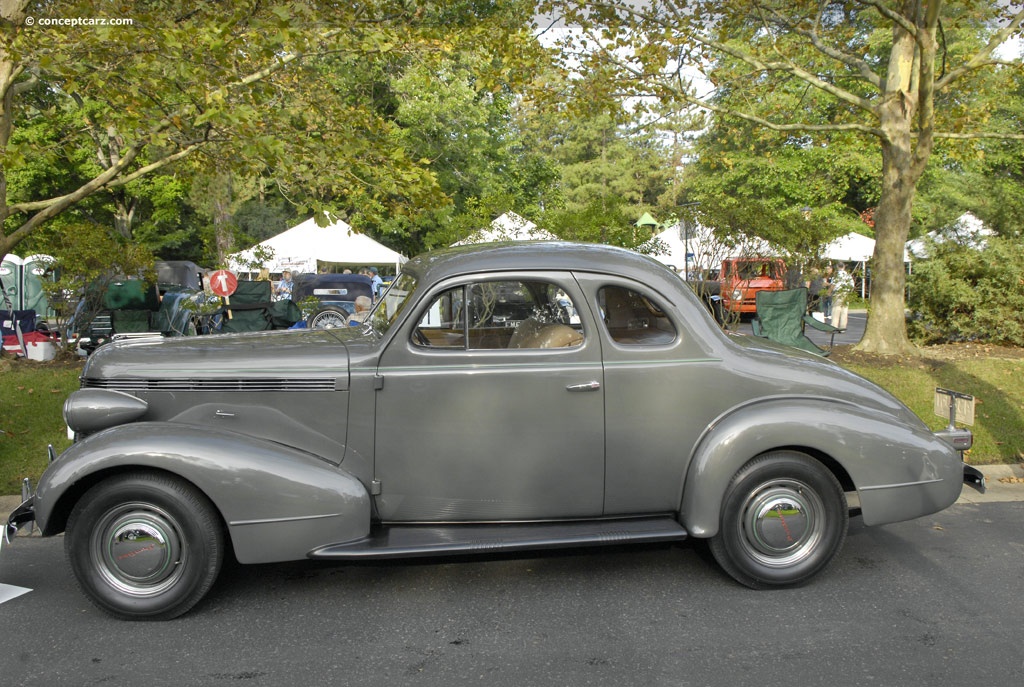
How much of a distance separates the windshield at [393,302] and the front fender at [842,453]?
1.76 m

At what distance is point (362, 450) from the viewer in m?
4.21

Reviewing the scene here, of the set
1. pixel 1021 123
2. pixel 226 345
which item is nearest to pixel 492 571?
pixel 226 345

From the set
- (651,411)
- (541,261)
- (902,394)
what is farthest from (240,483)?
(902,394)

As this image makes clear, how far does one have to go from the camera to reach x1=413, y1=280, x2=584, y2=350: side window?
4359 mm

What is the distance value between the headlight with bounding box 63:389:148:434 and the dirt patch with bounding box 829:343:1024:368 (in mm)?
8978

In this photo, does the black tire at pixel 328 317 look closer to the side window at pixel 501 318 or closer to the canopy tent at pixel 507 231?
the canopy tent at pixel 507 231

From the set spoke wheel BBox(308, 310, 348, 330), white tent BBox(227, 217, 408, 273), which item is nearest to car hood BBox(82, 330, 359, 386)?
spoke wheel BBox(308, 310, 348, 330)

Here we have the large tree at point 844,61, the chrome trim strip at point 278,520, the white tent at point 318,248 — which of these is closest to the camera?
the chrome trim strip at point 278,520

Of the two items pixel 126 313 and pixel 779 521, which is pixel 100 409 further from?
pixel 126 313

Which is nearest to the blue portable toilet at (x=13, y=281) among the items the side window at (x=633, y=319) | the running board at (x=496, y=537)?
the running board at (x=496, y=537)

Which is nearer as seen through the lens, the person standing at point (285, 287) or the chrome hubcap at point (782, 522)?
the chrome hubcap at point (782, 522)

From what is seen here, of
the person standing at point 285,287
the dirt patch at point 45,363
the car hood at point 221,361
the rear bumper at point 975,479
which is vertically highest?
the person standing at point 285,287

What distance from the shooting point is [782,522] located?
14.2ft

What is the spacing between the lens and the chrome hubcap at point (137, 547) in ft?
12.9
